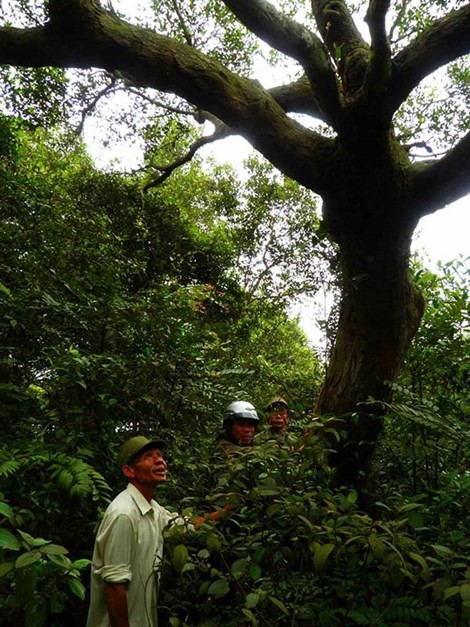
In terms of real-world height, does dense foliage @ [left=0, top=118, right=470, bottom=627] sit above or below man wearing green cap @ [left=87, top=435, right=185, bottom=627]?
above

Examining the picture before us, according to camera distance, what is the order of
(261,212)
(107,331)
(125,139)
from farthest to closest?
(261,212), (125,139), (107,331)

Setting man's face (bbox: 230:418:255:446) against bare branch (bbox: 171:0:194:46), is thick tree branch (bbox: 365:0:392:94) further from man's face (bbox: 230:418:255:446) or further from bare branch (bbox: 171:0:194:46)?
bare branch (bbox: 171:0:194:46)

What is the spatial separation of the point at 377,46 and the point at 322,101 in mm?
699

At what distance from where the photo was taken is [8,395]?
3.41 meters

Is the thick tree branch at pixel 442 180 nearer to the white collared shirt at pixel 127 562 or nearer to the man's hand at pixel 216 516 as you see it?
the man's hand at pixel 216 516

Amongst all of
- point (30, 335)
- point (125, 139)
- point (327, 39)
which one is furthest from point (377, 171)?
point (125, 139)

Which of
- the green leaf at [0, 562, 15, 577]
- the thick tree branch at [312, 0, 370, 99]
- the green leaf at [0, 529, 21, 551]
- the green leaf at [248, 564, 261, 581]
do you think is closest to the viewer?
the green leaf at [0, 529, 21, 551]

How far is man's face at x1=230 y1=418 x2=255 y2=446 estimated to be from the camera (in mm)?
3729

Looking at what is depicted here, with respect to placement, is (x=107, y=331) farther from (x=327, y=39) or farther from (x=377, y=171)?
(x=327, y=39)

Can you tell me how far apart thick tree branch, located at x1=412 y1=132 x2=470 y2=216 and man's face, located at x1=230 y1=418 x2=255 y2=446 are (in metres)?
2.50

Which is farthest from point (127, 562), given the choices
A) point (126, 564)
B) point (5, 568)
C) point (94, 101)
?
point (94, 101)

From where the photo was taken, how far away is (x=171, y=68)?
14.8 feet

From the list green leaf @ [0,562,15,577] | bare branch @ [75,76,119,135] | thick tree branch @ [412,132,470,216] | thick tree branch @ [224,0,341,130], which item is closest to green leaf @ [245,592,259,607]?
green leaf @ [0,562,15,577]

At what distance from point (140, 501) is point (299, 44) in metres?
4.13
